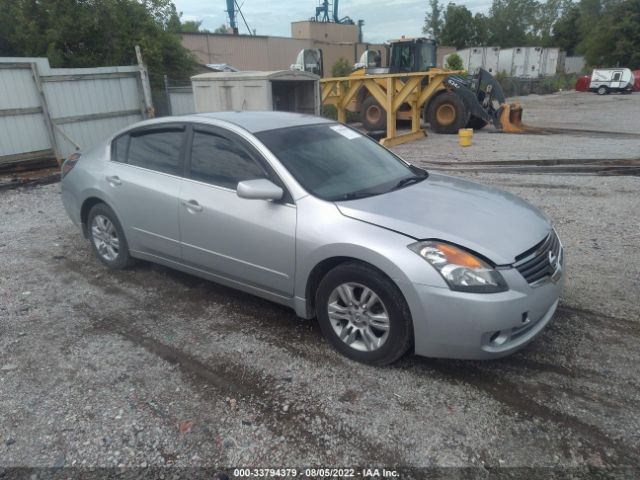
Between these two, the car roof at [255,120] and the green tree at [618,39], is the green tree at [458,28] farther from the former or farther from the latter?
the car roof at [255,120]

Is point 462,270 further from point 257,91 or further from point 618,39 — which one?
point 618,39

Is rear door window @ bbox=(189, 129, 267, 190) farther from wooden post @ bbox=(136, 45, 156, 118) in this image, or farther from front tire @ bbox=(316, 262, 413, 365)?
wooden post @ bbox=(136, 45, 156, 118)

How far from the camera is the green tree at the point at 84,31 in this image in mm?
13695

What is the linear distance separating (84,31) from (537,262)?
15.1 m

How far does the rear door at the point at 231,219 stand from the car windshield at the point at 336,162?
213 millimetres

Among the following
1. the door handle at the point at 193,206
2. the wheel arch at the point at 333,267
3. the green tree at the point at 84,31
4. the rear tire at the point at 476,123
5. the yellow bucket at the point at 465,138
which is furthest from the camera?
the rear tire at the point at 476,123

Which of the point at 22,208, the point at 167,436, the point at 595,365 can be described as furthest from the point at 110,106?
the point at 595,365

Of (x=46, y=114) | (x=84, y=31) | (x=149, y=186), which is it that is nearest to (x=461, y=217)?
(x=149, y=186)

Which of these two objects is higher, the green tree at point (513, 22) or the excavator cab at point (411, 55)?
the green tree at point (513, 22)

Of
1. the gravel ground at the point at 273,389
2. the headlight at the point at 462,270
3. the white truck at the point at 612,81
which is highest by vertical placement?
the headlight at the point at 462,270

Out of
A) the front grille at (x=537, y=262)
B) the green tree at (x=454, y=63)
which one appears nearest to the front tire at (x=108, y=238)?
the front grille at (x=537, y=262)

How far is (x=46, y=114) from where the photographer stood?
32.3 ft

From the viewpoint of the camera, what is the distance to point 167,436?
267cm

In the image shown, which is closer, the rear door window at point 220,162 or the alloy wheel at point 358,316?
the alloy wheel at point 358,316
